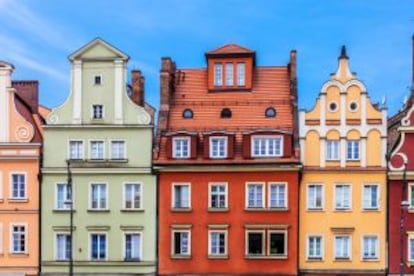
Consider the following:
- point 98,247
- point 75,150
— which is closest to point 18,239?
point 98,247

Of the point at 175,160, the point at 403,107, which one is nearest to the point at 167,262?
the point at 175,160

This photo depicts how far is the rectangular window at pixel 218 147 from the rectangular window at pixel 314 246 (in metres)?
7.31

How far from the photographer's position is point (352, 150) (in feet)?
160

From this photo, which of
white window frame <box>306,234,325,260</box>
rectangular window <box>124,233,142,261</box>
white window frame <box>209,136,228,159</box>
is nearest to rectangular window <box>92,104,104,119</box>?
white window frame <box>209,136,228,159</box>

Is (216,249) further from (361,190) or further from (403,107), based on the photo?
(403,107)

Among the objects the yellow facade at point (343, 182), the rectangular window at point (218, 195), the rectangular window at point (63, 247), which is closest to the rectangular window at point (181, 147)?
the rectangular window at point (218, 195)

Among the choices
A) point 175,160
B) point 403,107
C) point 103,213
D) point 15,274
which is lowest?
point 15,274

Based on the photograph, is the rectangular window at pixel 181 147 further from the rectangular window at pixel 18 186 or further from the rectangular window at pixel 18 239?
the rectangular window at pixel 18 239

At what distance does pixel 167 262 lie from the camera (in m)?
49.2

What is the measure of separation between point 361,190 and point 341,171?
164 centimetres

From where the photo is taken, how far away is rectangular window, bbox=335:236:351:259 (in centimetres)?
4828

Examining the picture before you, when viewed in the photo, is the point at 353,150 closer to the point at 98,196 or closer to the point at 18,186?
the point at 98,196

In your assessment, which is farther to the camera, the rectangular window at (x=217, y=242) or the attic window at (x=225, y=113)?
the attic window at (x=225, y=113)

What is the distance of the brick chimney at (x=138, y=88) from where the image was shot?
53.6 m
